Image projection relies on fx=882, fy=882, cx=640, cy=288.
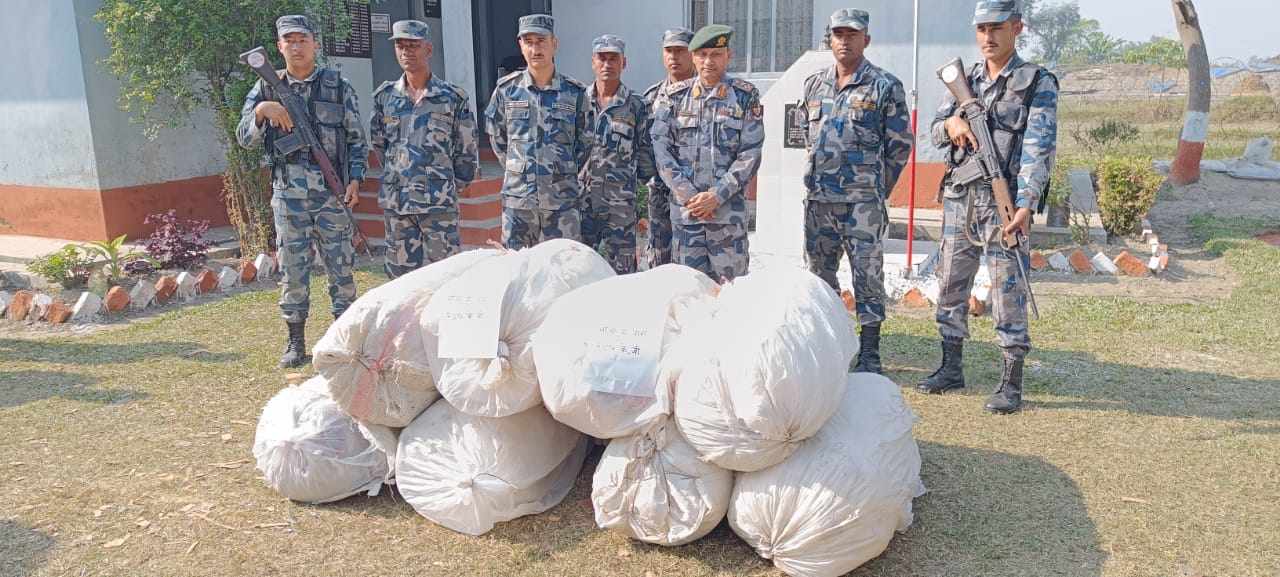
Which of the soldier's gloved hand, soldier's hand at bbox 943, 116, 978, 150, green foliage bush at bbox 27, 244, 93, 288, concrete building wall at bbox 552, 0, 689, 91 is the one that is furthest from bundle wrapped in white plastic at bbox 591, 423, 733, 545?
concrete building wall at bbox 552, 0, 689, 91

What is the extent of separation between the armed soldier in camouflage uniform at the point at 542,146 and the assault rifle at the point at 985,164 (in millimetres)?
1901

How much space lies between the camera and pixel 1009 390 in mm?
4031

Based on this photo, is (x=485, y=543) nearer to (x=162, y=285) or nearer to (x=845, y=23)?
(x=845, y=23)

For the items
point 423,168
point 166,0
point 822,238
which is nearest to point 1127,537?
point 822,238

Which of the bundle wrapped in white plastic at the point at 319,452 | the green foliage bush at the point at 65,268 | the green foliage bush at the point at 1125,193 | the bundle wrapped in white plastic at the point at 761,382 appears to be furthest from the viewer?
the green foliage bush at the point at 1125,193

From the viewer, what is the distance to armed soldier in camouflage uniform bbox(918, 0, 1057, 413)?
3842 millimetres

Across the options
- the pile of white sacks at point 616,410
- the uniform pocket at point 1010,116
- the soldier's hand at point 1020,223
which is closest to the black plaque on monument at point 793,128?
the uniform pocket at point 1010,116

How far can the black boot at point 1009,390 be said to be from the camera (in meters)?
4.00

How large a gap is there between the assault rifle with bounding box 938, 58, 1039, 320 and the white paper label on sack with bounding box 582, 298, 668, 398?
1858 mm

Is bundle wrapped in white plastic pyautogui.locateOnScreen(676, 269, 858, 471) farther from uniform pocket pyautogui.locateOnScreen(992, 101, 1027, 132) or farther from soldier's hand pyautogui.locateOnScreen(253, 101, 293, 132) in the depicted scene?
soldier's hand pyautogui.locateOnScreen(253, 101, 293, 132)

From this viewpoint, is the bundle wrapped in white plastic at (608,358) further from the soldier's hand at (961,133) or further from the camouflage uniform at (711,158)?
the soldier's hand at (961,133)

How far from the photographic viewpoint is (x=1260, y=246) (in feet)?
24.6

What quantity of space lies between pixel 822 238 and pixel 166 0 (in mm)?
5261

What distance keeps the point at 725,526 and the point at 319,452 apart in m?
1.47
